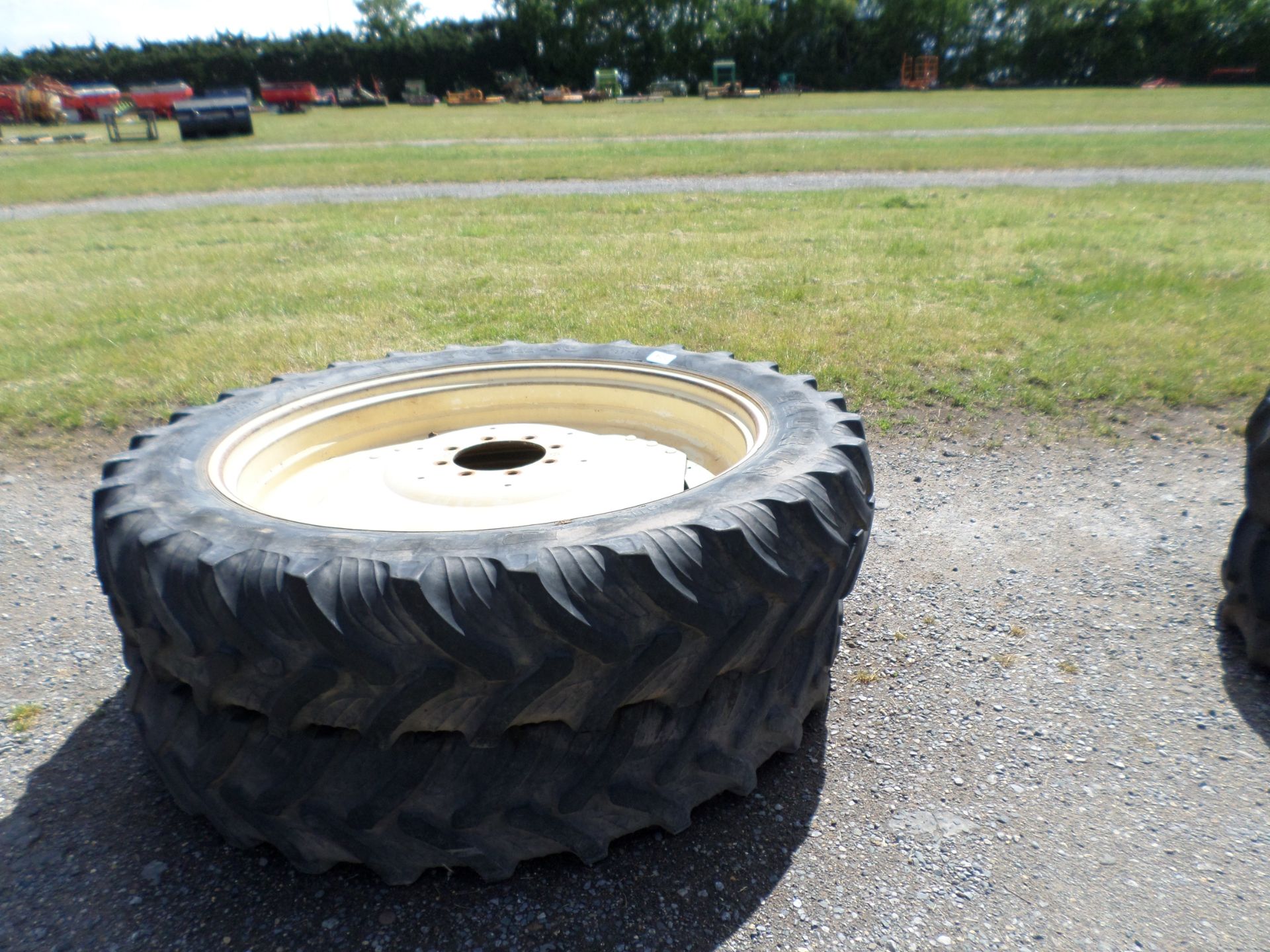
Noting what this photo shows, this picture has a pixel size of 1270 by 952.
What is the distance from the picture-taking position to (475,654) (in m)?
1.65

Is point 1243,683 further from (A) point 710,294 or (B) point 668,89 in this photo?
(B) point 668,89

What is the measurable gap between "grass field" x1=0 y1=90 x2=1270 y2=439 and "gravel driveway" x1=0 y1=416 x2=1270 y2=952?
2.06 m

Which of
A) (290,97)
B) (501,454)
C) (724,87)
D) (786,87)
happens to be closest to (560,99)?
(724,87)

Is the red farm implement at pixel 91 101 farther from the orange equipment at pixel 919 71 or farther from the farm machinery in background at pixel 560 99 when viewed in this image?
the orange equipment at pixel 919 71

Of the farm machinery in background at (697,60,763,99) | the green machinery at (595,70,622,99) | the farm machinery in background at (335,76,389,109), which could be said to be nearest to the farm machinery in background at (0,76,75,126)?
the farm machinery in background at (335,76,389,109)

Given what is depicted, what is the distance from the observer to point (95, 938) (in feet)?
6.06

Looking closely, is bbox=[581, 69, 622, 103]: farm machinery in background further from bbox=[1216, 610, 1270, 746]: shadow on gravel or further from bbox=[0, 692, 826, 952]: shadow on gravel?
bbox=[0, 692, 826, 952]: shadow on gravel

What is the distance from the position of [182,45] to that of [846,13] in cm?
3726

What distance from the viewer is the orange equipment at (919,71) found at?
48.1 meters

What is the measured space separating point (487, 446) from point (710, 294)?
4.41 meters

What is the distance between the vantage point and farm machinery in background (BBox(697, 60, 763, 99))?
40500 mm

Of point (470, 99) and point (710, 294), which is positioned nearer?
point (710, 294)

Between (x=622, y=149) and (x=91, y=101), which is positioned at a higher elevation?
(x=91, y=101)

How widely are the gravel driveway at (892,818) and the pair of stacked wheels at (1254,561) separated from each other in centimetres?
10
